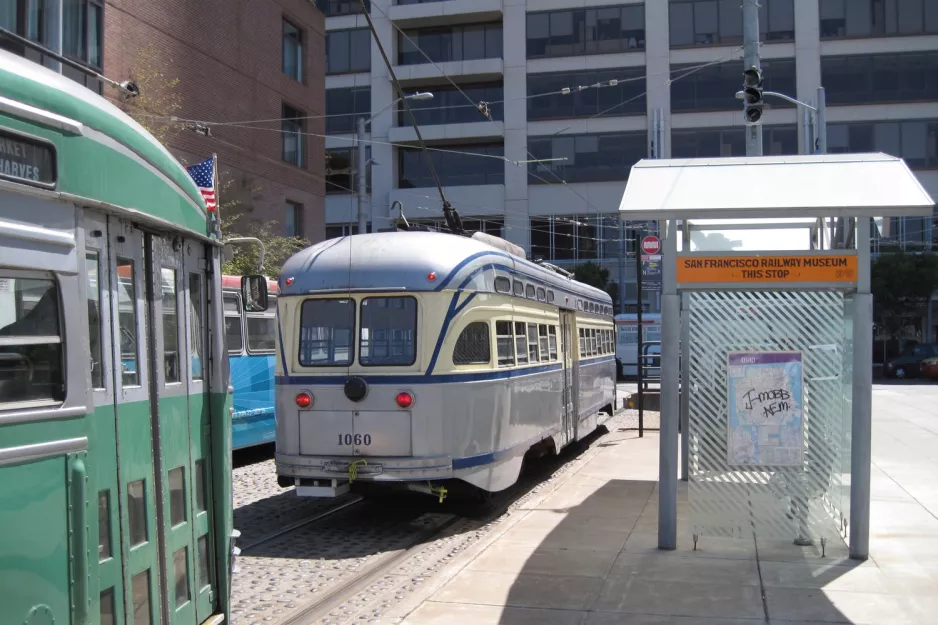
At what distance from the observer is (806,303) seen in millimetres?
8430

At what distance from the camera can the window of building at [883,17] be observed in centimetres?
4409

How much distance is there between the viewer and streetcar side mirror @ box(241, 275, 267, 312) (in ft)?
20.2

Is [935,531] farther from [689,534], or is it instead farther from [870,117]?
[870,117]

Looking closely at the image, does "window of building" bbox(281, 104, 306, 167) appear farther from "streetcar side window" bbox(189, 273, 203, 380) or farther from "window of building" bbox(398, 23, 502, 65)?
"streetcar side window" bbox(189, 273, 203, 380)

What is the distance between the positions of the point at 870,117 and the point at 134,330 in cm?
4584

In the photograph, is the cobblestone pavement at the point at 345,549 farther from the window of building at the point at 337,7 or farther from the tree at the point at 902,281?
the window of building at the point at 337,7

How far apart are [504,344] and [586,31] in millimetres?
38819

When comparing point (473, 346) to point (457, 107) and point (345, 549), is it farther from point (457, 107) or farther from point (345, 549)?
point (457, 107)

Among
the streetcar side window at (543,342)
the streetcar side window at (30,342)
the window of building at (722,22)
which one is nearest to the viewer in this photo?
the streetcar side window at (30,342)

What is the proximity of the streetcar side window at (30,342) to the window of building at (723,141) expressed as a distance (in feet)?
142

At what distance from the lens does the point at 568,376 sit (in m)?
14.3

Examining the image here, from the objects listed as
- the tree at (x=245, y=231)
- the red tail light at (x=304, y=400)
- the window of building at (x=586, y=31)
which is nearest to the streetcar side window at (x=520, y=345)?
the red tail light at (x=304, y=400)

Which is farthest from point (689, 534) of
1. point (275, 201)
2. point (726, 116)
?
point (726, 116)

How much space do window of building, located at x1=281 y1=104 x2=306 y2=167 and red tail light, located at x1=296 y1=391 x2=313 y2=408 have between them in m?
19.9
